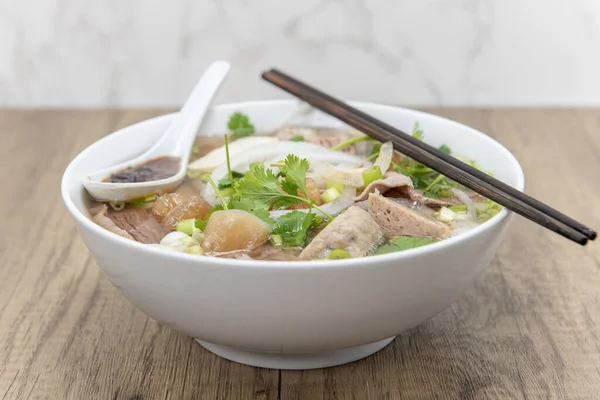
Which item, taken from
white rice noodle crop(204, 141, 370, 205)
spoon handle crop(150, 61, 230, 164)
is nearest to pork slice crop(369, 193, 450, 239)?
white rice noodle crop(204, 141, 370, 205)

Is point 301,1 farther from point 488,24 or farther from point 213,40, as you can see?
point 488,24

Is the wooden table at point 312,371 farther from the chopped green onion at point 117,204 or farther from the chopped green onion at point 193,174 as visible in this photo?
the chopped green onion at point 193,174

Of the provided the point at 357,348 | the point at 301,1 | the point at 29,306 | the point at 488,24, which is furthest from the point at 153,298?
the point at 488,24

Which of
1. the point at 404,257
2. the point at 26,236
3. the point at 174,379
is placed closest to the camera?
the point at 404,257

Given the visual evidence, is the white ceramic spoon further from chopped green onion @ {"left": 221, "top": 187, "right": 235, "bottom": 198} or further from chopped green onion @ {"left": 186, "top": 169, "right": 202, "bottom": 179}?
chopped green onion @ {"left": 221, "top": 187, "right": 235, "bottom": 198}

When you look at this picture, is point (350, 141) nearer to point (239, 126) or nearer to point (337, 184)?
point (337, 184)
